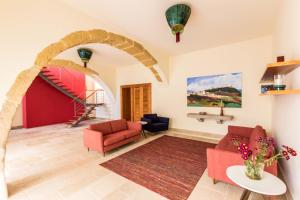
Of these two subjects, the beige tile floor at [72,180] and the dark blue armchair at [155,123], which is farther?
the dark blue armchair at [155,123]

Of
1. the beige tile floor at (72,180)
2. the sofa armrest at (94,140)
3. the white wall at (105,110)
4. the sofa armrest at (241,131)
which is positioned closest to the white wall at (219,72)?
the sofa armrest at (241,131)

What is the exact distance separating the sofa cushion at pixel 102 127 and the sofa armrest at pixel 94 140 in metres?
0.17

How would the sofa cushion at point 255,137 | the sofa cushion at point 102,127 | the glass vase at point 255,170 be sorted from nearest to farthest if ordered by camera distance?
the glass vase at point 255,170 < the sofa cushion at point 255,137 < the sofa cushion at point 102,127

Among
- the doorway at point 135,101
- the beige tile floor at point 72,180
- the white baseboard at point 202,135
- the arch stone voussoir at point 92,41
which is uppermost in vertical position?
the arch stone voussoir at point 92,41

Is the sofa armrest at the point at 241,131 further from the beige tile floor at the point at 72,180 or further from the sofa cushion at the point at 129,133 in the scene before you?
the sofa cushion at the point at 129,133

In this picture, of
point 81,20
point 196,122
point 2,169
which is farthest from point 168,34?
point 2,169

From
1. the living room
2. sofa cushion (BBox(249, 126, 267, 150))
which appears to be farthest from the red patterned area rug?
sofa cushion (BBox(249, 126, 267, 150))

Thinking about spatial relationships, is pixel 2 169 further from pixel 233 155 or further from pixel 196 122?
pixel 196 122

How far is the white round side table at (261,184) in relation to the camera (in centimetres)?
137

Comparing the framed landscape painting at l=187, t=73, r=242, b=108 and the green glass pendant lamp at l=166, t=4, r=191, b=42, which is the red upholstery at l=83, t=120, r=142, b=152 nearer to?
the framed landscape painting at l=187, t=73, r=242, b=108

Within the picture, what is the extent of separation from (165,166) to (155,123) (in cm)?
258

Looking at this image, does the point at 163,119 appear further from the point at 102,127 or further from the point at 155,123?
the point at 102,127

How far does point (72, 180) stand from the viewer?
2.61m

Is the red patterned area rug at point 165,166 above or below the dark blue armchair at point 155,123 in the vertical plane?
below
